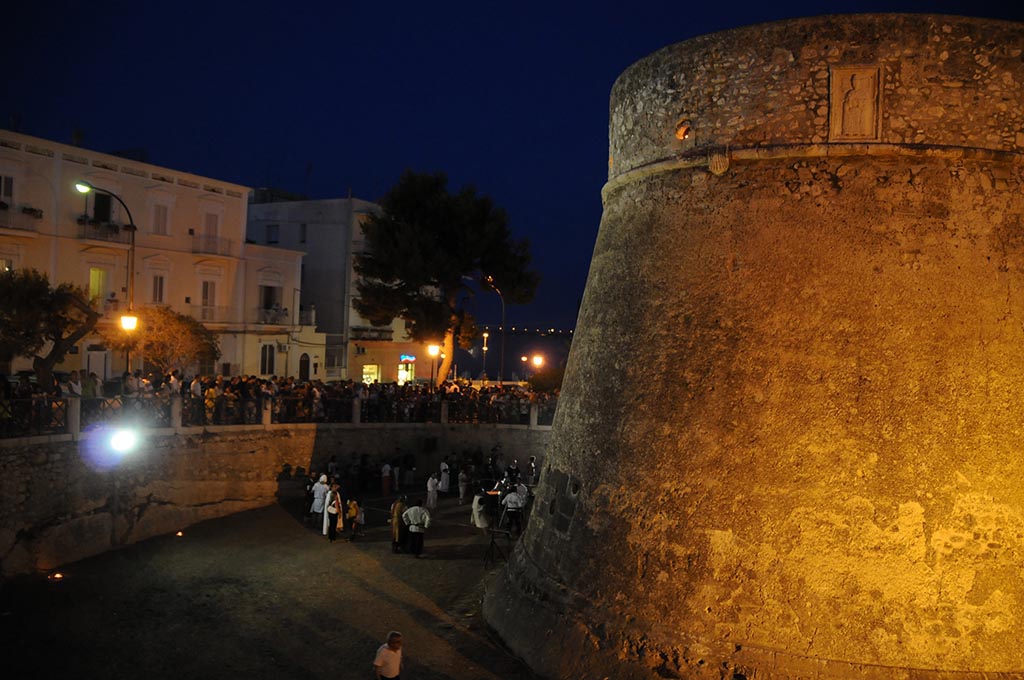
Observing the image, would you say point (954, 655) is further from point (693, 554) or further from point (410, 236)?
point (410, 236)

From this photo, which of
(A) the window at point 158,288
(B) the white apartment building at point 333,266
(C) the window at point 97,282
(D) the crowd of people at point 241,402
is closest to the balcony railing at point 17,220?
(C) the window at point 97,282

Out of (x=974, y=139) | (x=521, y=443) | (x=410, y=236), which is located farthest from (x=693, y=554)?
(x=410, y=236)

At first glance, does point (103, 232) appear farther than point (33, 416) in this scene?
Yes

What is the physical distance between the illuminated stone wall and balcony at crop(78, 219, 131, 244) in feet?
40.5

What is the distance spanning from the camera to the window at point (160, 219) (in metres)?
29.8

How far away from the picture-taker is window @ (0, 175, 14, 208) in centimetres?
2536

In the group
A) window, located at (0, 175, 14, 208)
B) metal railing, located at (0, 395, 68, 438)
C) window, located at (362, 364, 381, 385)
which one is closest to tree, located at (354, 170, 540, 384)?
window, located at (362, 364, 381, 385)

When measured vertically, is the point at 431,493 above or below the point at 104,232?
below

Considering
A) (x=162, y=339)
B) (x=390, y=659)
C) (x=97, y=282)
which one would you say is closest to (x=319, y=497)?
(x=162, y=339)

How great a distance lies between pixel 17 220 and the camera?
2569 cm

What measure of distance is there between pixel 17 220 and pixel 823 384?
1048 inches

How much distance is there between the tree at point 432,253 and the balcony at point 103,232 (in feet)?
28.3

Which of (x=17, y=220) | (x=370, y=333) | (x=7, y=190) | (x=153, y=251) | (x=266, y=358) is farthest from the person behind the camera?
(x=370, y=333)

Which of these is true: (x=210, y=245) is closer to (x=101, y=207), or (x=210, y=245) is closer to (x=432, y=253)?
(x=101, y=207)
